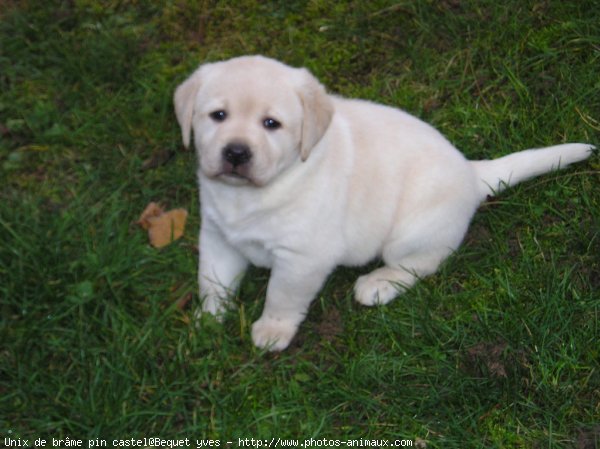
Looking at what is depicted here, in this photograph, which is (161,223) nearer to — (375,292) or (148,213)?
(148,213)

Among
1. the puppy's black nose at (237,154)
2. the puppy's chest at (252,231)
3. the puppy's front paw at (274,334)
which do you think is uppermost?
the puppy's black nose at (237,154)

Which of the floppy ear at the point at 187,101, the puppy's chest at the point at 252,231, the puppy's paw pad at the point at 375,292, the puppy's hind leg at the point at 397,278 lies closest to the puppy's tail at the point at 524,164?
the puppy's hind leg at the point at 397,278

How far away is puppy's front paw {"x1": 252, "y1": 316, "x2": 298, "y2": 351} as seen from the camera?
12.2ft

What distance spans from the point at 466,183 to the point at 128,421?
1.94 m

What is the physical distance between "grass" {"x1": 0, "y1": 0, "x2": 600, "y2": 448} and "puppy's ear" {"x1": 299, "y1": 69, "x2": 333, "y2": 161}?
1020 mm

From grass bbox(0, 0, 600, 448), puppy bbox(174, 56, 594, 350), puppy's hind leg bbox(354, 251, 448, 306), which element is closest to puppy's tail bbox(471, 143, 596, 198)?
puppy bbox(174, 56, 594, 350)

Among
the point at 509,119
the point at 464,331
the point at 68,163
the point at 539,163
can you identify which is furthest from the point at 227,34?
the point at 464,331

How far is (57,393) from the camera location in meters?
3.43

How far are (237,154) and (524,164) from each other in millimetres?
1610

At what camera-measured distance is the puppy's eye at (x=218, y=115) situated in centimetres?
321

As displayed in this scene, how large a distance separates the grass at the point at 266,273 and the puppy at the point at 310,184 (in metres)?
0.17

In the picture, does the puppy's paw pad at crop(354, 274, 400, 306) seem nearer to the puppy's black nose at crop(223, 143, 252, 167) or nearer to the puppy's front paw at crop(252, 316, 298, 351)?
the puppy's front paw at crop(252, 316, 298, 351)

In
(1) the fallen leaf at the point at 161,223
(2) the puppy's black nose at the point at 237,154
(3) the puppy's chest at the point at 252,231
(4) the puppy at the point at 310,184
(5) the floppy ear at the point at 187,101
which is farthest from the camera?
(1) the fallen leaf at the point at 161,223

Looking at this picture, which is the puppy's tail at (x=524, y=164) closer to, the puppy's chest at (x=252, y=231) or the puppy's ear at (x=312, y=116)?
the puppy's ear at (x=312, y=116)
